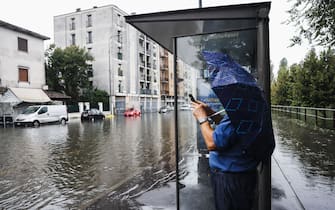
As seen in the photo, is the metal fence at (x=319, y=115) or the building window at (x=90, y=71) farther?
the building window at (x=90, y=71)

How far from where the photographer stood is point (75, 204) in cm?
461

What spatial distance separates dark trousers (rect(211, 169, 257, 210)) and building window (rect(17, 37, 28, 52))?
3082 centimetres

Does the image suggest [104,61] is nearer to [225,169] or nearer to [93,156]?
[93,156]

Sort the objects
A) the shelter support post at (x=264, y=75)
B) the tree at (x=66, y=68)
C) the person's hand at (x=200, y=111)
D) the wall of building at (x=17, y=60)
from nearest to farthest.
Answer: the person's hand at (x=200, y=111)
the shelter support post at (x=264, y=75)
the wall of building at (x=17, y=60)
the tree at (x=66, y=68)

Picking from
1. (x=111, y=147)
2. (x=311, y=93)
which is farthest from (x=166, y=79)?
(x=111, y=147)

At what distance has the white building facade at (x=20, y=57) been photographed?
2684 cm

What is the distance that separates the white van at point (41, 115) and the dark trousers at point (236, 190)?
23.9 m

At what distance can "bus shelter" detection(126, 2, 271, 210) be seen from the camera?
100 inches

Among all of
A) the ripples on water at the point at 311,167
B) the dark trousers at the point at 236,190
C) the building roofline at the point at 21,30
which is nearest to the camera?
the dark trousers at the point at 236,190

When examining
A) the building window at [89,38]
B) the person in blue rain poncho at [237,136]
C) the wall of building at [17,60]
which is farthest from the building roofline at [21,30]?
the person in blue rain poncho at [237,136]

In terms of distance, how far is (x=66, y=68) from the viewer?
125 feet

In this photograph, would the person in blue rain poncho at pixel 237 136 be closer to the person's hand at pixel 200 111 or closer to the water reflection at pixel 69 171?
the person's hand at pixel 200 111

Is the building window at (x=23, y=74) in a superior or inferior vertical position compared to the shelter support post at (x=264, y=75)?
superior

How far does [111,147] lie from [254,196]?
29.3 feet
